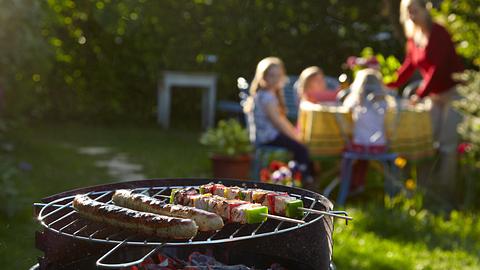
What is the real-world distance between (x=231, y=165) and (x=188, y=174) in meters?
0.54

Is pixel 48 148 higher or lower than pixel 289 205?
lower

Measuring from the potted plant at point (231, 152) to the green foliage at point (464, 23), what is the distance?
75.3 inches

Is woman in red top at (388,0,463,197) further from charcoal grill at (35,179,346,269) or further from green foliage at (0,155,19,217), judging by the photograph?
charcoal grill at (35,179,346,269)

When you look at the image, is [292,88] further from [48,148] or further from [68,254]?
[68,254]

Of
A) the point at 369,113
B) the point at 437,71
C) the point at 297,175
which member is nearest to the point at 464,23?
the point at 437,71

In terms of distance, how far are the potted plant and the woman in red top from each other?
1.36 metres

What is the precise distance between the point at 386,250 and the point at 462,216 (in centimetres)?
107

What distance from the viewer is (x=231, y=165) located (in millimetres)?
6039

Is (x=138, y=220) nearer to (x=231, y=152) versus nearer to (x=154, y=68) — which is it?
(x=231, y=152)

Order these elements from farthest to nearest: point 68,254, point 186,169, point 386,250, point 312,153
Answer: point 186,169, point 312,153, point 386,250, point 68,254

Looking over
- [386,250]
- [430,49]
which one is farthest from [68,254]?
[430,49]

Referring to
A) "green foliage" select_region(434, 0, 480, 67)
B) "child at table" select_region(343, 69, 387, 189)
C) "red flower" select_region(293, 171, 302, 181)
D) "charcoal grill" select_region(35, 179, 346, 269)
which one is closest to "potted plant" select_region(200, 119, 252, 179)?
"red flower" select_region(293, 171, 302, 181)

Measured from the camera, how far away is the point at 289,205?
1978mm

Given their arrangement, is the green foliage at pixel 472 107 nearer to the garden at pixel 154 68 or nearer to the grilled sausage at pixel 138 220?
the garden at pixel 154 68
